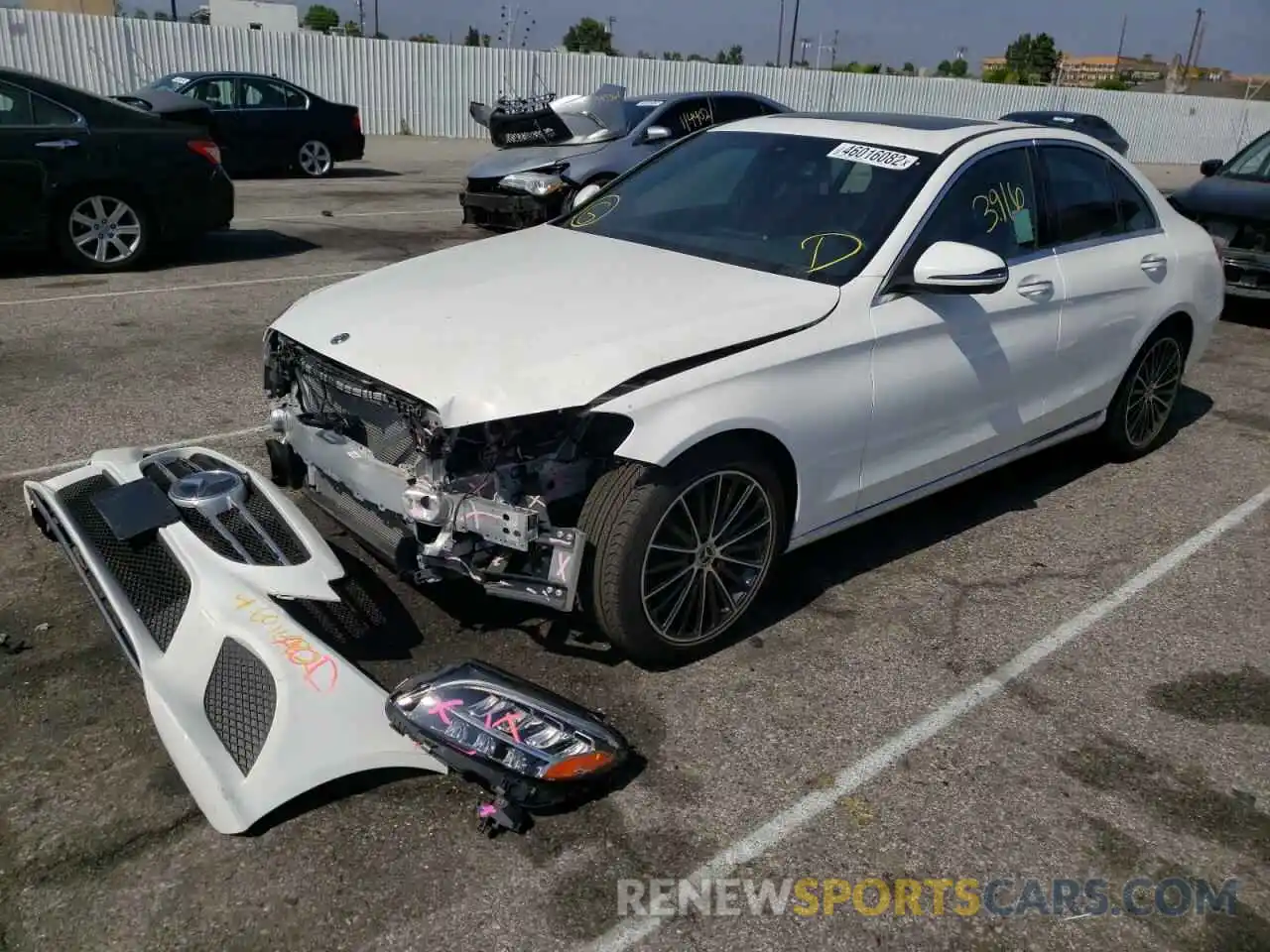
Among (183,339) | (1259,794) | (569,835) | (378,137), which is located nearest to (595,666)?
(569,835)

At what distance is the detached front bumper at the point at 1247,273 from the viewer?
29.2 feet

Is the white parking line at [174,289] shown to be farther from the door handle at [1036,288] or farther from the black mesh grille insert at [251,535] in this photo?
the door handle at [1036,288]

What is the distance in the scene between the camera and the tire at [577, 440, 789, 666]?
3246 mm

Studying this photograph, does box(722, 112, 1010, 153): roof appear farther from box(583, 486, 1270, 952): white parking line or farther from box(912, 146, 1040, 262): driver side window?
box(583, 486, 1270, 952): white parking line

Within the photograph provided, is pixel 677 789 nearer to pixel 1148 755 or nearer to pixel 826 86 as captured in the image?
pixel 1148 755

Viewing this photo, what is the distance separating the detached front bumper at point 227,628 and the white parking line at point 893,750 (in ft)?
1.81

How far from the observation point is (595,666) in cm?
356

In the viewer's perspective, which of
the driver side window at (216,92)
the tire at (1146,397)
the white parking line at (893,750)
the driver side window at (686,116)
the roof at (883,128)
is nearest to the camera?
the white parking line at (893,750)

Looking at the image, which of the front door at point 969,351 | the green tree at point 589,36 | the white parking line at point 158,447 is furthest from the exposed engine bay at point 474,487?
the green tree at point 589,36

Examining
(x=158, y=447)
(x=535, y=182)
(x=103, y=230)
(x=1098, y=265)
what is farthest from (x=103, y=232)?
(x=1098, y=265)

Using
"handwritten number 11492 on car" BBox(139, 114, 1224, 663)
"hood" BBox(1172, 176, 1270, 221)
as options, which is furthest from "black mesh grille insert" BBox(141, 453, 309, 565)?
"hood" BBox(1172, 176, 1270, 221)

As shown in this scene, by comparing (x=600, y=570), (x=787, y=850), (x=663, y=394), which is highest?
(x=663, y=394)

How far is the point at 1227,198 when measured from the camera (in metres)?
9.21

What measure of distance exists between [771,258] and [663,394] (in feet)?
3.50
